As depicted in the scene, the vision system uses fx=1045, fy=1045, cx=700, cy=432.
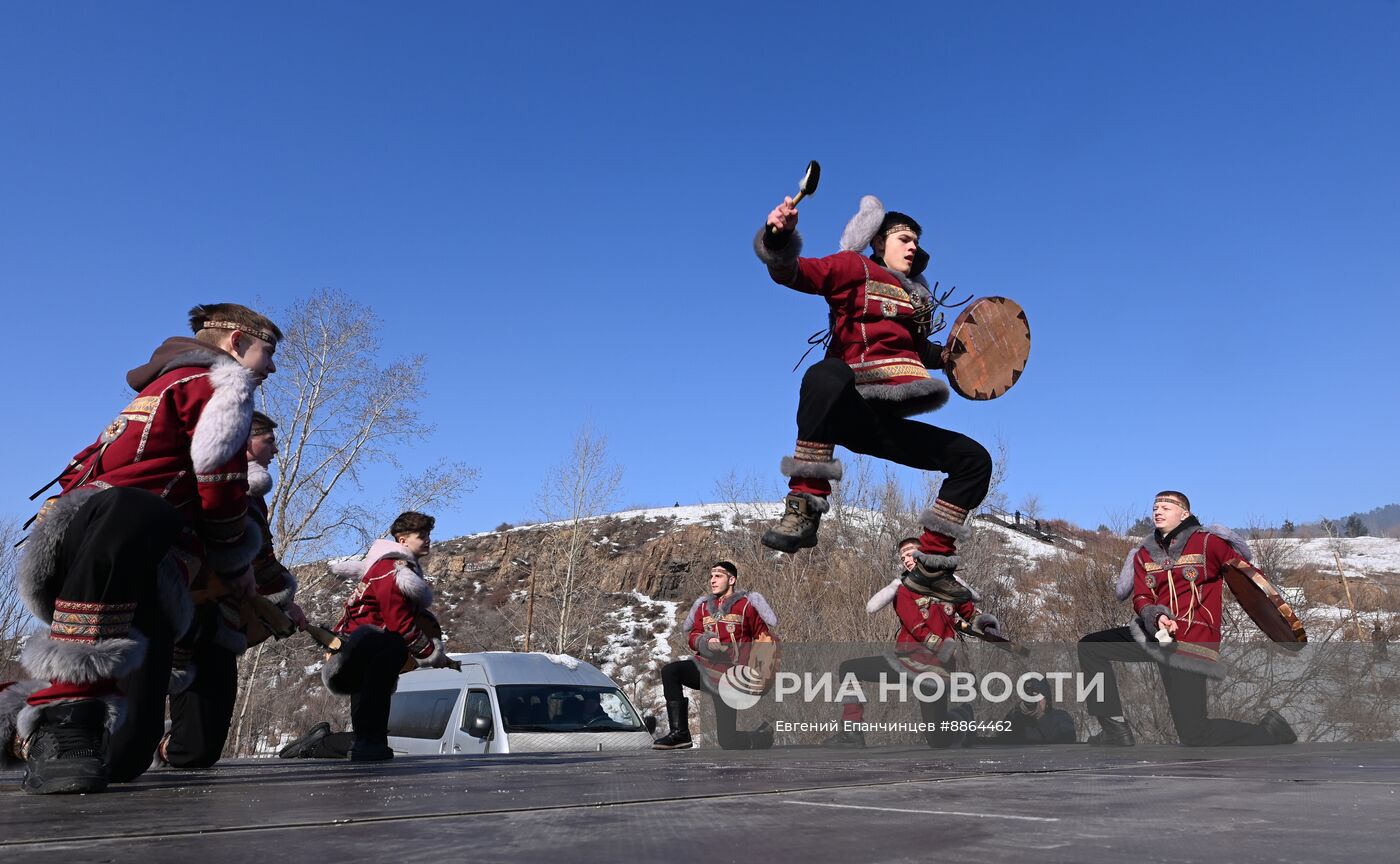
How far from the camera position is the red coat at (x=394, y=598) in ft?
22.4

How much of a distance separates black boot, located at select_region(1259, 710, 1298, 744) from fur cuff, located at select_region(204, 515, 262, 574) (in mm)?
8355

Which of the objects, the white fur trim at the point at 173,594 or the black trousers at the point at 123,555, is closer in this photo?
the black trousers at the point at 123,555

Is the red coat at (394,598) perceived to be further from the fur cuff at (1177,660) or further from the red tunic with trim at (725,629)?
the fur cuff at (1177,660)

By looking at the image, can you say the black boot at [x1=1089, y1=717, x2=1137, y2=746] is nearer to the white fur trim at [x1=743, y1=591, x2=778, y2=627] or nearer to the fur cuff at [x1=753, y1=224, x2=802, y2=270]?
the white fur trim at [x1=743, y1=591, x2=778, y2=627]

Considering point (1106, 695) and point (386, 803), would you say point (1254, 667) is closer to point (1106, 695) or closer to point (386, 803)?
point (1106, 695)

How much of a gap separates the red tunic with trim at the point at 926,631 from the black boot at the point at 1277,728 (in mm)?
2571

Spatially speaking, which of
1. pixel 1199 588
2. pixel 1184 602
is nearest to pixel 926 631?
pixel 1184 602

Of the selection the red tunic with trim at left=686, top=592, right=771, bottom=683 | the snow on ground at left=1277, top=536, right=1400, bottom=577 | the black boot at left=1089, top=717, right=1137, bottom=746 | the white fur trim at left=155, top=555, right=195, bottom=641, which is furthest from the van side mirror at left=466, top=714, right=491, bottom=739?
the snow on ground at left=1277, top=536, right=1400, bottom=577

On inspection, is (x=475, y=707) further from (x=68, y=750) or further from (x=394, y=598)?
(x=68, y=750)

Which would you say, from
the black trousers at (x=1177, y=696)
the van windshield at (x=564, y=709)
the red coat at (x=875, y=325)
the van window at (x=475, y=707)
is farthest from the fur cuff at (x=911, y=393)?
the van window at (x=475, y=707)

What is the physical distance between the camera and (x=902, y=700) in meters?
12.7

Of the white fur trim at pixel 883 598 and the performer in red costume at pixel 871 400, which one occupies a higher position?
the performer in red costume at pixel 871 400

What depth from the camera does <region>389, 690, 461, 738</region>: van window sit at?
11758 mm

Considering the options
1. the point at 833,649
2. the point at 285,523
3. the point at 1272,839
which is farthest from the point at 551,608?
the point at 1272,839
